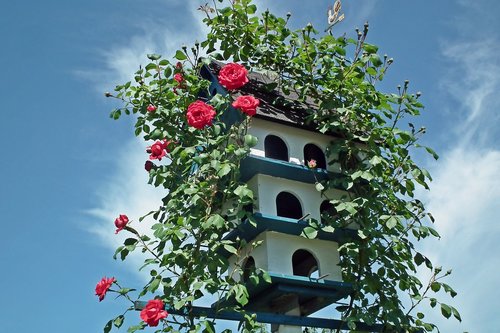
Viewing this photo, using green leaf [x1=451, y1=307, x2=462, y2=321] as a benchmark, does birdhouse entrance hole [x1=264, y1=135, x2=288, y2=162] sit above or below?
above

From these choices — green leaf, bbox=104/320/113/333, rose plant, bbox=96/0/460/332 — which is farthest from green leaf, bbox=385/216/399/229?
green leaf, bbox=104/320/113/333

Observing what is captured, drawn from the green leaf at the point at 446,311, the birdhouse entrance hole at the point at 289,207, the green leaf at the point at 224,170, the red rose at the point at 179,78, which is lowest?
the green leaf at the point at 446,311

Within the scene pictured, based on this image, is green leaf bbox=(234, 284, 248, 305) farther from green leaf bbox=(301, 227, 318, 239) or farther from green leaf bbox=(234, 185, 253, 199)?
green leaf bbox=(301, 227, 318, 239)

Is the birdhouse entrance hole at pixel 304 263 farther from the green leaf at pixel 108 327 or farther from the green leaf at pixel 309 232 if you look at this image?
the green leaf at pixel 108 327

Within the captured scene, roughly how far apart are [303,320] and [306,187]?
40.9 inches

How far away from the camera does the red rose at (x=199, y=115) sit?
4027mm

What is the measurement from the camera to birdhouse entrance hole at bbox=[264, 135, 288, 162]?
4957 millimetres

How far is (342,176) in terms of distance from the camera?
15.4 feet

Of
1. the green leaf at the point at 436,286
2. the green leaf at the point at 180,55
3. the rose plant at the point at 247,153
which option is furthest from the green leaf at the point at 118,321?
the green leaf at the point at 436,286

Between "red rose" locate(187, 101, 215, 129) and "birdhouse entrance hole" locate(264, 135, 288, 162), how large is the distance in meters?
0.98

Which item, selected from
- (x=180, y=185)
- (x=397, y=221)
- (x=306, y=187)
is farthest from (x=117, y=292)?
(x=397, y=221)

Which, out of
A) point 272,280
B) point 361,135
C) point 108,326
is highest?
point 361,135

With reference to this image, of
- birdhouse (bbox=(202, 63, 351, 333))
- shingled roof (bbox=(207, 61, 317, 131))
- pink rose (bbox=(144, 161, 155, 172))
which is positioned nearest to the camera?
birdhouse (bbox=(202, 63, 351, 333))

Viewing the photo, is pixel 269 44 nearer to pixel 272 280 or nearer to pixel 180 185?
pixel 180 185
